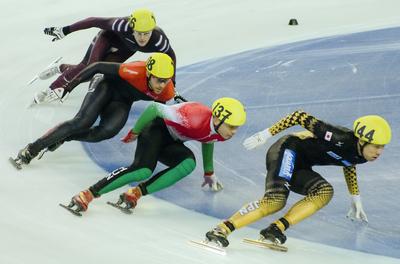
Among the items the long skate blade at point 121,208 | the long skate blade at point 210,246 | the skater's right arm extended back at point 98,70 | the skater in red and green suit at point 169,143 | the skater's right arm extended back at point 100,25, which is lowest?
the long skate blade at point 210,246

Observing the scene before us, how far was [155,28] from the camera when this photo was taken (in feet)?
27.6

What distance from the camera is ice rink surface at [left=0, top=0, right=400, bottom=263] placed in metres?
5.71

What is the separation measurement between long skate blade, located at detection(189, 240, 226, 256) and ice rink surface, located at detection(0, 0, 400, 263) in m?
0.05

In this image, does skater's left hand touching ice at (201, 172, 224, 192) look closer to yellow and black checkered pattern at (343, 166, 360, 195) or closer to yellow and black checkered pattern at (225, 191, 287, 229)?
yellow and black checkered pattern at (225, 191, 287, 229)

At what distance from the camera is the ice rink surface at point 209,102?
571 cm

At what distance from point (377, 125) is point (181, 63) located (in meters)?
5.33

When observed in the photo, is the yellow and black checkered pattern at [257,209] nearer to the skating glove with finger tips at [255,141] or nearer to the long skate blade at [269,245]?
the long skate blade at [269,245]

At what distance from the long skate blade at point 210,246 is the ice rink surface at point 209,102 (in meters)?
0.05

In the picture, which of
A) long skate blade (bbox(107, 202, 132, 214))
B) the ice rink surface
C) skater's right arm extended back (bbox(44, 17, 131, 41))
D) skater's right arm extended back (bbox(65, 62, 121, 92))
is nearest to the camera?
the ice rink surface

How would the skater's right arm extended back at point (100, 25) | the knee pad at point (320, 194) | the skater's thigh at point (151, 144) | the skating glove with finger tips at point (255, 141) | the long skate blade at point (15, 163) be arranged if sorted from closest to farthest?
the knee pad at point (320, 194) < the skating glove with finger tips at point (255, 141) < the skater's thigh at point (151, 144) < the long skate blade at point (15, 163) < the skater's right arm extended back at point (100, 25)

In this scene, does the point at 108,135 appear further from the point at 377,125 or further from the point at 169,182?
the point at 377,125

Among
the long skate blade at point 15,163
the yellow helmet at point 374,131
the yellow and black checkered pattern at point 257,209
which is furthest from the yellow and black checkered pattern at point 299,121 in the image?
the long skate blade at point 15,163

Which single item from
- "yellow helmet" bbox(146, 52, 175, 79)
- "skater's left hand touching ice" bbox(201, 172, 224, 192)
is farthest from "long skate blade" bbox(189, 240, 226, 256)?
"yellow helmet" bbox(146, 52, 175, 79)

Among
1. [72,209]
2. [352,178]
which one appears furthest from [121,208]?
Result: [352,178]
